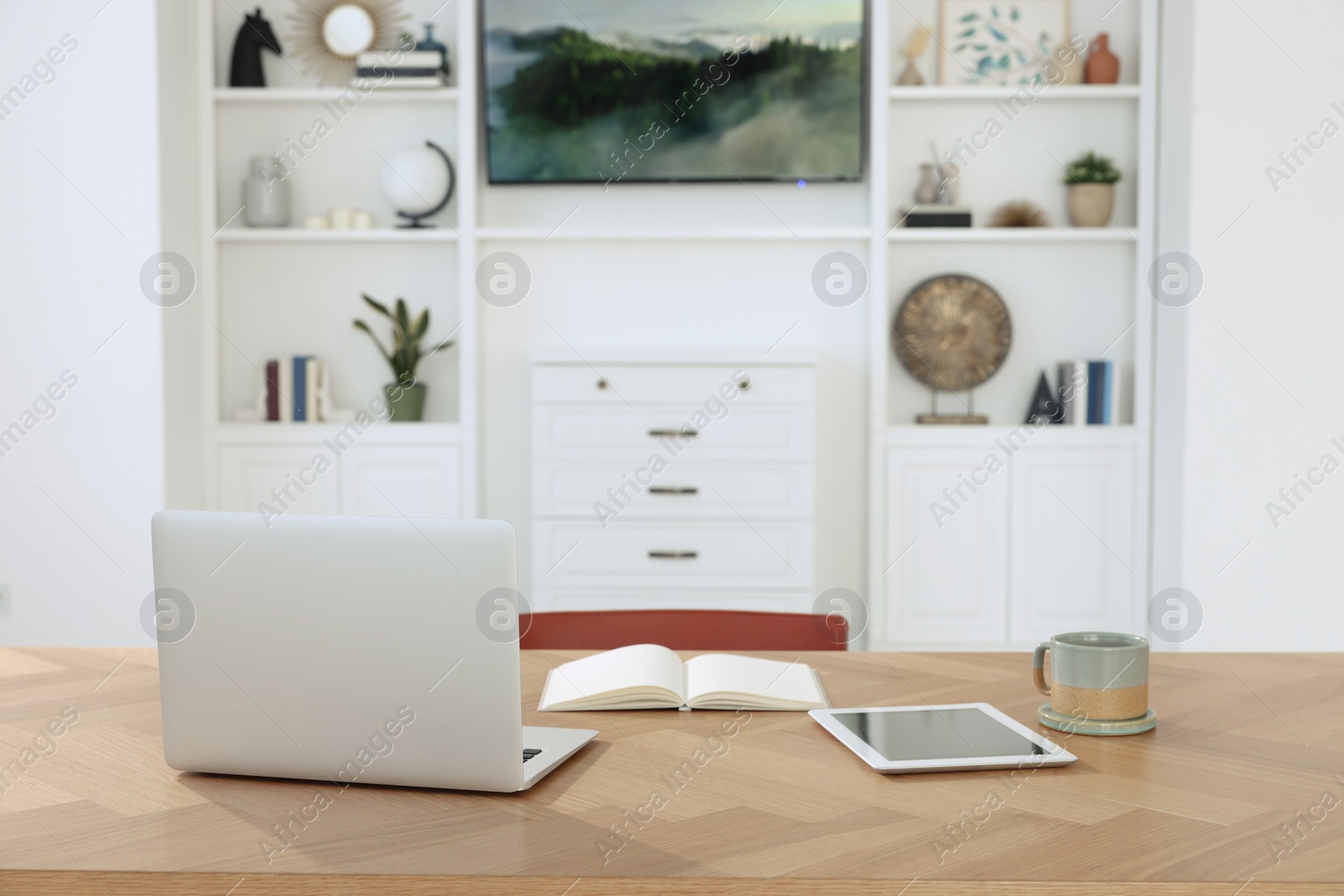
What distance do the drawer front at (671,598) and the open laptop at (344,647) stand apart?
244 cm

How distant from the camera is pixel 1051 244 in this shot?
370cm

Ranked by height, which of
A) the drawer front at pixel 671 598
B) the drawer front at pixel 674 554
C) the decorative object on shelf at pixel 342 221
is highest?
the decorative object on shelf at pixel 342 221

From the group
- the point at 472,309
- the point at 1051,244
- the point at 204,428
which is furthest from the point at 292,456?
the point at 1051,244

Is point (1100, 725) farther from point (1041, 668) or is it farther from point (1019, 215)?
point (1019, 215)

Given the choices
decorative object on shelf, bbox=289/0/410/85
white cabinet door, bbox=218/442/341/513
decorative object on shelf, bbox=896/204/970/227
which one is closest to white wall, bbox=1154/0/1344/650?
decorative object on shelf, bbox=896/204/970/227

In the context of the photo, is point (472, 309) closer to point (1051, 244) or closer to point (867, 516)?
point (867, 516)

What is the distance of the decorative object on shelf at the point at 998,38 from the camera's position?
3596mm

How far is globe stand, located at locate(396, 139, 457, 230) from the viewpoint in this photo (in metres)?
3.65

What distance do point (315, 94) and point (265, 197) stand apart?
1.27ft

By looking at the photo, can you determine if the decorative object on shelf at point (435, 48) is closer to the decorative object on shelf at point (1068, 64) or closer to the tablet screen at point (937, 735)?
the decorative object on shelf at point (1068, 64)

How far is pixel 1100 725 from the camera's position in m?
1.09

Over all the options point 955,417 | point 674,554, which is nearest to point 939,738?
point 674,554

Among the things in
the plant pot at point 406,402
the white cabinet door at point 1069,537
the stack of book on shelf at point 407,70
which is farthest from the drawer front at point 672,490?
the stack of book on shelf at point 407,70

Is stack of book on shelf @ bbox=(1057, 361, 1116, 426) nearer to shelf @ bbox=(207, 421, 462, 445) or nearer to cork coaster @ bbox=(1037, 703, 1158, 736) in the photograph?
shelf @ bbox=(207, 421, 462, 445)
